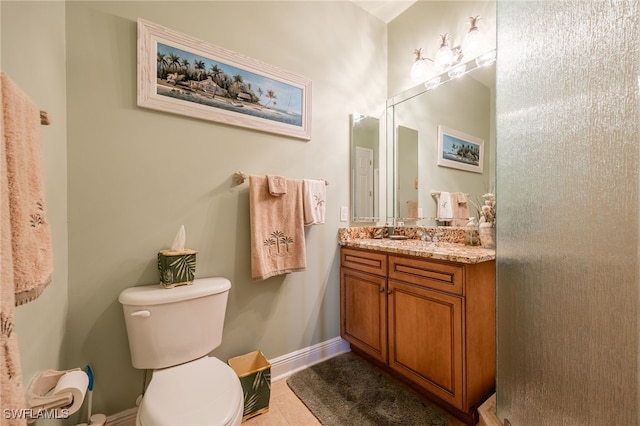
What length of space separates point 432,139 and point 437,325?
4.37 ft

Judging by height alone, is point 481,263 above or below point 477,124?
below

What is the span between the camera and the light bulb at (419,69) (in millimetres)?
1955

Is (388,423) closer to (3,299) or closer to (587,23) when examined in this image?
(3,299)

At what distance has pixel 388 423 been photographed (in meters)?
1.28

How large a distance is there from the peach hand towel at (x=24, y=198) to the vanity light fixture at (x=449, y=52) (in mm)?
2194

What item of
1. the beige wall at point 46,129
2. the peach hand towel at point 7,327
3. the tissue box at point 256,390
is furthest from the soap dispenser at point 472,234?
the beige wall at point 46,129

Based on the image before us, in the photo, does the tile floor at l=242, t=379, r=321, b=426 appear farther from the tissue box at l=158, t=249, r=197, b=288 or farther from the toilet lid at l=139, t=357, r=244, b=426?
the tissue box at l=158, t=249, r=197, b=288

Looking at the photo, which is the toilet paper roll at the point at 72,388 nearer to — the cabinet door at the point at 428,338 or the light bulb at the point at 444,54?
the cabinet door at the point at 428,338

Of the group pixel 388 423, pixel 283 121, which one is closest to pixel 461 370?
pixel 388 423

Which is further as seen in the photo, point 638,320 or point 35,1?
point 35,1

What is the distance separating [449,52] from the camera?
1.81 m

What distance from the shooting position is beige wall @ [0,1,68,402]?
75 centimetres

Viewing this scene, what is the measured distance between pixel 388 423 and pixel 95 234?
1710 mm

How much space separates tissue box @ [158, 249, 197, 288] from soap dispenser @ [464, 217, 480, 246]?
1.65m
